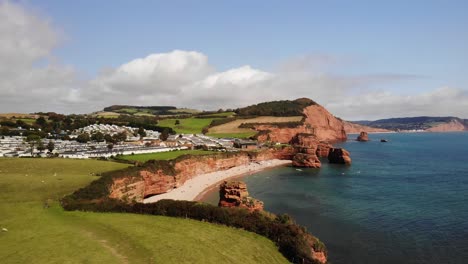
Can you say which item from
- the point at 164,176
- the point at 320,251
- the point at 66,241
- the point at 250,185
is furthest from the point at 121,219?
the point at 250,185

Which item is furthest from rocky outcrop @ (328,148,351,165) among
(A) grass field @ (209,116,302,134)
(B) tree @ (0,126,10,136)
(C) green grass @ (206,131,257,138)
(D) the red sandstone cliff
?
(B) tree @ (0,126,10,136)

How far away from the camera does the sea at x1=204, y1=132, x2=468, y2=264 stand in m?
34.9

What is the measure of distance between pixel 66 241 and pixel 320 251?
62.3 ft

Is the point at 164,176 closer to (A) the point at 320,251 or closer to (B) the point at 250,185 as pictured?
(B) the point at 250,185

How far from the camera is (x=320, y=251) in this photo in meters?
26.8

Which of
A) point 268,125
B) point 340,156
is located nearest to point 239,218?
point 340,156

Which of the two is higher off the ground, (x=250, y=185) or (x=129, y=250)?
(x=129, y=250)

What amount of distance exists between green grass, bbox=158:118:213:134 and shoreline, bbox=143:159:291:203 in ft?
220

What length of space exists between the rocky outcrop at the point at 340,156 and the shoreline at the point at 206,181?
14.8m

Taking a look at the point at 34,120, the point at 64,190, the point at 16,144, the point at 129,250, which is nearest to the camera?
the point at 129,250

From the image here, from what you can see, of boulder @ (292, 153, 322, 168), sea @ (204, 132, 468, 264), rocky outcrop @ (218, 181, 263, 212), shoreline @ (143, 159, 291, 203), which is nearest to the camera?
sea @ (204, 132, 468, 264)

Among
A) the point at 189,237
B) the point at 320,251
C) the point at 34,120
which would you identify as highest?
the point at 34,120

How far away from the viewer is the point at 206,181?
7362 centimetres

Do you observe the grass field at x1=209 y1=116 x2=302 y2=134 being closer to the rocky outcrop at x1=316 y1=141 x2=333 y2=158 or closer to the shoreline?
the rocky outcrop at x1=316 y1=141 x2=333 y2=158
